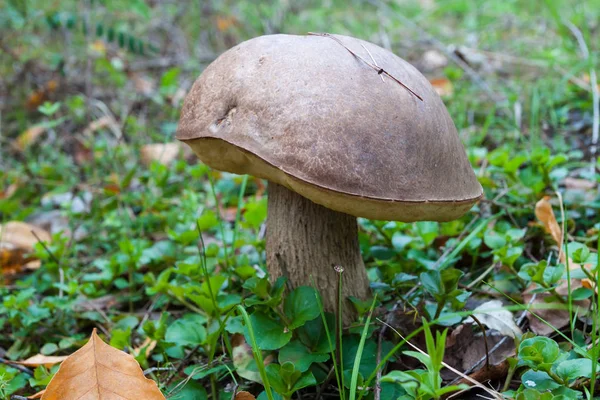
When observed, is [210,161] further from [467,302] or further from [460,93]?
[460,93]

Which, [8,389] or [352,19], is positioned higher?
[352,19]

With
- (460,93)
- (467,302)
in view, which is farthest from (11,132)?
(467,302)

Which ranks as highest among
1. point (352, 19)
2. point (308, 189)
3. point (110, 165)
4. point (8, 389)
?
point (352, 19)

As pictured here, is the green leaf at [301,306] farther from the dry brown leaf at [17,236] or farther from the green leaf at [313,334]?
the dry brown leaf at [17,236]

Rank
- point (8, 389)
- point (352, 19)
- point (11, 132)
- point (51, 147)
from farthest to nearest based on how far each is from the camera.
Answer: point (352, 19), point (11, 132), point (51, 147), point (8, 389)

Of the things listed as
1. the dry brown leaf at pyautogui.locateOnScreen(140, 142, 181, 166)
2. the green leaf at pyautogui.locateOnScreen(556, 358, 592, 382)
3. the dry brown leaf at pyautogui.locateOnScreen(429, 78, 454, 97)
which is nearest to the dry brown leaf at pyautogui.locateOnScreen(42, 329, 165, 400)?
the green leaf at pyautogui.locateOnScreen(556, 358, 592, 382)

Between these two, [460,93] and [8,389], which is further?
[460,93]
